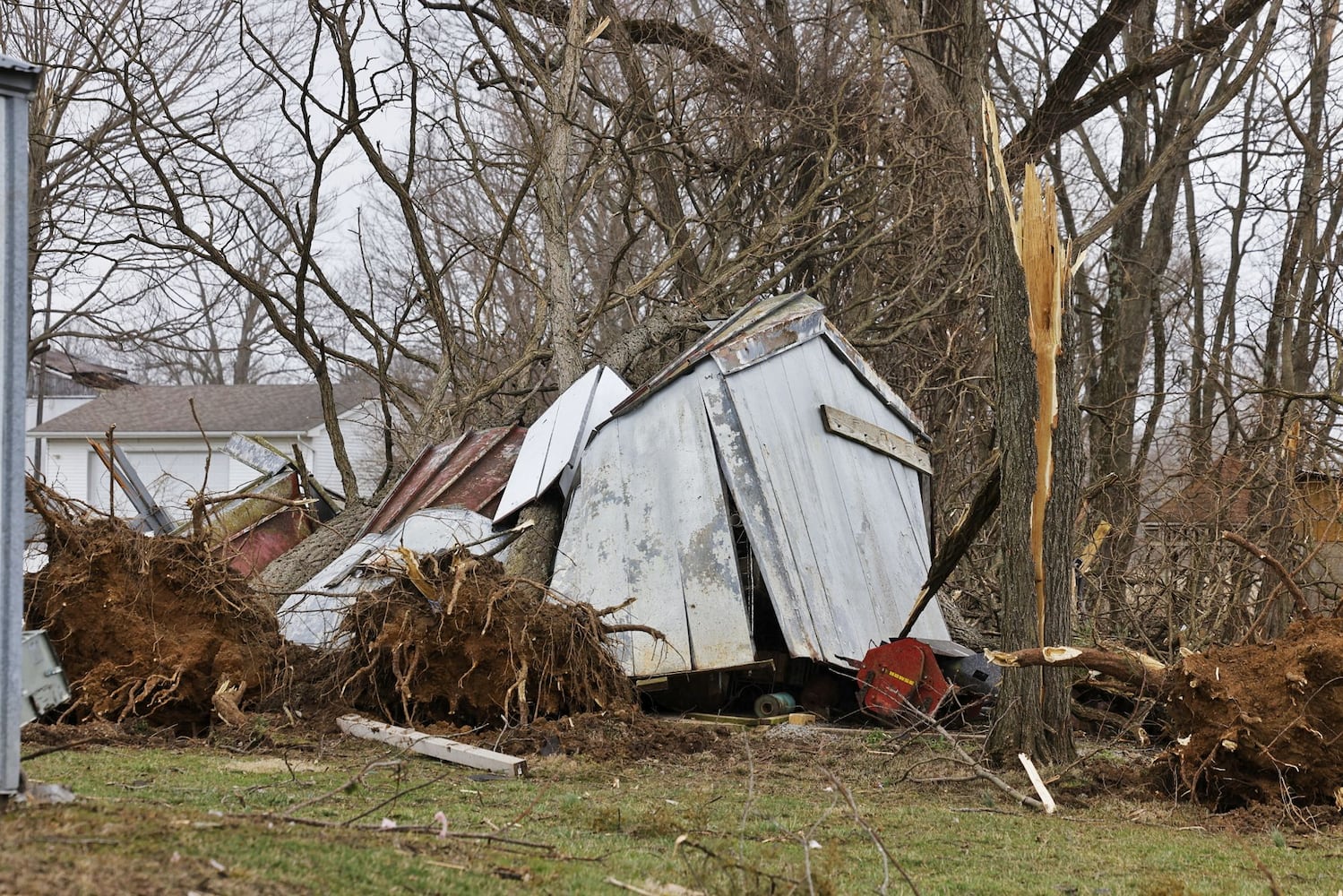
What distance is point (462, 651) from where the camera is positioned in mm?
7109

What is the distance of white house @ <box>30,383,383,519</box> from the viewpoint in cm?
3334

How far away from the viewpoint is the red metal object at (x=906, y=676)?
7.59 metres

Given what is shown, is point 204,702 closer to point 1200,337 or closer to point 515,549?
point 515,549

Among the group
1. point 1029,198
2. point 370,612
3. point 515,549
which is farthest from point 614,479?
point 1029,198

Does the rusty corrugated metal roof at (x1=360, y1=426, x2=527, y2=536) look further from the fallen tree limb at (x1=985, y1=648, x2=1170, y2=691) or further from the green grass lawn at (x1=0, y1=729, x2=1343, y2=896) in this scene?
the fallen tree limb at (x1=985, y1=648, x2=1170, y2=691)

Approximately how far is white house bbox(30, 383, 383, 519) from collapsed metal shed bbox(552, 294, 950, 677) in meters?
23.7

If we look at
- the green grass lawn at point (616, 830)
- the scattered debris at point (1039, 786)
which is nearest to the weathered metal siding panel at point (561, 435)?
the green grass lawn at point (616, 830)

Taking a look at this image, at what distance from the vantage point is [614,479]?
30.2 ft

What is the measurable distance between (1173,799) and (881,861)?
6.86 ft

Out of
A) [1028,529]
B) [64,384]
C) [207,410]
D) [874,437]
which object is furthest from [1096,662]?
[64,384]

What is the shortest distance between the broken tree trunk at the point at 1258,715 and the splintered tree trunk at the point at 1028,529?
32cm

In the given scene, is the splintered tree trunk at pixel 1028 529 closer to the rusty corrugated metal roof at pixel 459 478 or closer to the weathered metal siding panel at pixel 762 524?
the weathered metal siding panel at pixel 762 524

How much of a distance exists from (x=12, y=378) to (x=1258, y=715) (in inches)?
199

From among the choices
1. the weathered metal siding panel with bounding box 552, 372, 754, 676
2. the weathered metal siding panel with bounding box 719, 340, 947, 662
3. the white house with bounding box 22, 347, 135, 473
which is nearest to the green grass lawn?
the weathered metal siding panel with bounding box 552, 372, 754, 676
